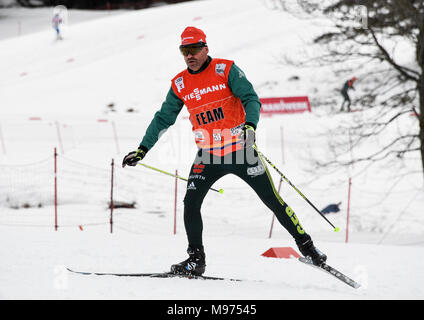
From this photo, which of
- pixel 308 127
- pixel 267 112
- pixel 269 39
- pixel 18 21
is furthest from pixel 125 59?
pixel 18 21

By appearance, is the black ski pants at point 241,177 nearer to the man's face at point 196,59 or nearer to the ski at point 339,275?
the ski at point 339,275

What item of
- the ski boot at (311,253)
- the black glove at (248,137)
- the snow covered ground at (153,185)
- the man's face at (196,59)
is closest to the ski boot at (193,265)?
the snow covered ground at (153,185)

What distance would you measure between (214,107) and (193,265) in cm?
144

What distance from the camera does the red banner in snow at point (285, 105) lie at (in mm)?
18109

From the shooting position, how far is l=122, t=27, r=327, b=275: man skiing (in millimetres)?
4145

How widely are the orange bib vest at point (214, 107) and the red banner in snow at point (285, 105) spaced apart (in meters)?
14.0

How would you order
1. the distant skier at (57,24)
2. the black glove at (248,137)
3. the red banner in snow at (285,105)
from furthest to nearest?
1. the distant skier at (57,24)
2. the red banner in snow at (285,105)
3. the black glove at (248,137)

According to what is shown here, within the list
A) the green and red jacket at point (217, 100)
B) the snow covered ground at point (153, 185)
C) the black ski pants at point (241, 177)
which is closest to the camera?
the green and red jacket at point (217, 100)

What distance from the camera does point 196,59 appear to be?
4.15 meters

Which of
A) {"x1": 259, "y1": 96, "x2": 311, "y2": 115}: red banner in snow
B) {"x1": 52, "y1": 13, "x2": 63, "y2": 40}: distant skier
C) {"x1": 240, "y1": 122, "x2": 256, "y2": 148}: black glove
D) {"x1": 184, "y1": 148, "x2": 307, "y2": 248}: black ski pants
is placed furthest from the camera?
{"x1": 52, "y1": 13, "x2": 63, "y2": 40}: distant skier

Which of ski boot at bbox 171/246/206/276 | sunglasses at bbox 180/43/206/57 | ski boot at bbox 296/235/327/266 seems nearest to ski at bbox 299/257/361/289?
ski boot at bbox 296/235/327/266

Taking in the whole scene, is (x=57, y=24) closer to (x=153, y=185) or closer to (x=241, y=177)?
(x=153, y=185)

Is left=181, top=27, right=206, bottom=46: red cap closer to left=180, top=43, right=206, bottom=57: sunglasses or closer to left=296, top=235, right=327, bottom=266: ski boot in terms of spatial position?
left=180, top=43, right=206, bottom=57: sunglasses
